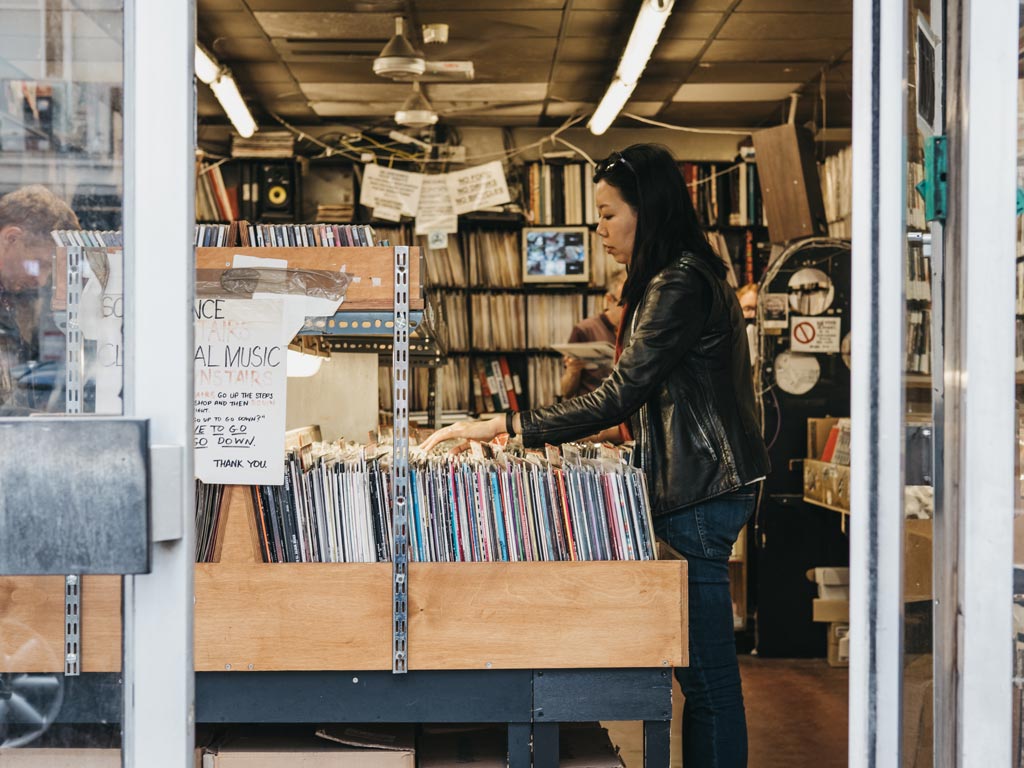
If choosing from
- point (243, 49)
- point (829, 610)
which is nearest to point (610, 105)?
point (243, 49)

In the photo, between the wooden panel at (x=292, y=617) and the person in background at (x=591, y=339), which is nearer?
the wooden panel at (x=292, y=617)

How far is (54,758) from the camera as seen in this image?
1.15 metres

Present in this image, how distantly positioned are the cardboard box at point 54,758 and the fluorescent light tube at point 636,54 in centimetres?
376

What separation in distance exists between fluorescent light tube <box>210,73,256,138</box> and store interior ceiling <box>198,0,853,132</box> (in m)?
0.18

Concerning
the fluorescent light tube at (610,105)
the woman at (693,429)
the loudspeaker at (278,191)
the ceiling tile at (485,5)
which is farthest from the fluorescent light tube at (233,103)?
the woman at (693,429)

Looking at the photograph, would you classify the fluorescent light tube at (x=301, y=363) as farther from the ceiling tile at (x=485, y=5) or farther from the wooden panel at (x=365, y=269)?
the ceiling tile at (x=485, y=5)

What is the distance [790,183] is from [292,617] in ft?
13.2

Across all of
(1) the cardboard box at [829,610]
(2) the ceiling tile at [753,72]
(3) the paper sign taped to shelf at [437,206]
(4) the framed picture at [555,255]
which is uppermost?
(2) the ceiling tile at [753,72]

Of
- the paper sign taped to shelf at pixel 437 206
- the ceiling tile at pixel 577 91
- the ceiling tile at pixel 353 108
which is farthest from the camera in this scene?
the ceiling tile at pixel 353 108

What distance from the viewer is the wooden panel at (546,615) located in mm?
1930

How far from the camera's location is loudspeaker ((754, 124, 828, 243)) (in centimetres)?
518

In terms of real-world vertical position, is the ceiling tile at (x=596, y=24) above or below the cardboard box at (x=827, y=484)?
above

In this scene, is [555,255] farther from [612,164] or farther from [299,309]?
[299,309]

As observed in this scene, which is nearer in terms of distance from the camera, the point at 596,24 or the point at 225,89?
the point at 596,24
